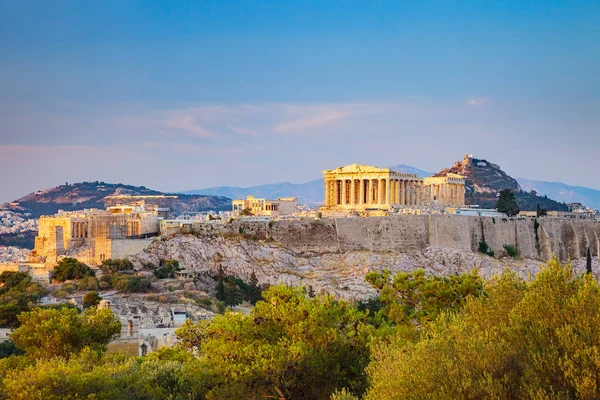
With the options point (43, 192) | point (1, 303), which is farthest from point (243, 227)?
point (43, 192)

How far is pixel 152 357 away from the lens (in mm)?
20875

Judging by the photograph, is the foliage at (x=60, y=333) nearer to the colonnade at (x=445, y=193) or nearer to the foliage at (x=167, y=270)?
Answer: the foliage at (x=167, y=270)

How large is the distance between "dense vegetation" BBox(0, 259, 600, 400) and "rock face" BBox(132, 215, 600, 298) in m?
23.1

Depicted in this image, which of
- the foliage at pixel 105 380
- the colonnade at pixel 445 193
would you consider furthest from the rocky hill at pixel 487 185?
the foliage at pixel 105 380

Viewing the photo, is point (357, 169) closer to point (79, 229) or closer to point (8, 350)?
point (79, 229)

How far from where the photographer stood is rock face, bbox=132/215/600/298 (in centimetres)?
4725

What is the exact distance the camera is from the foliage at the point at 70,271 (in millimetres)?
40625

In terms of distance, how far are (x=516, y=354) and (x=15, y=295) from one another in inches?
1033

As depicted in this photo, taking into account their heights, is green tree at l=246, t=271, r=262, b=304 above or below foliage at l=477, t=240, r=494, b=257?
below

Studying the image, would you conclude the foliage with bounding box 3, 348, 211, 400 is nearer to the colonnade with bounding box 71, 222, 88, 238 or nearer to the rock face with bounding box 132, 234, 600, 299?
the rock face with bounding box 132, 234, 600, 299

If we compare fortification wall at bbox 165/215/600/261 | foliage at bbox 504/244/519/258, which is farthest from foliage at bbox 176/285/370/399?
foliage at bbox 504/244/519/258

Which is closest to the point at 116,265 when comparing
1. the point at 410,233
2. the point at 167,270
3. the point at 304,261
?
the point at 167,270

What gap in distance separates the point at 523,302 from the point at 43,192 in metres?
124

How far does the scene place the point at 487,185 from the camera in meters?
118
